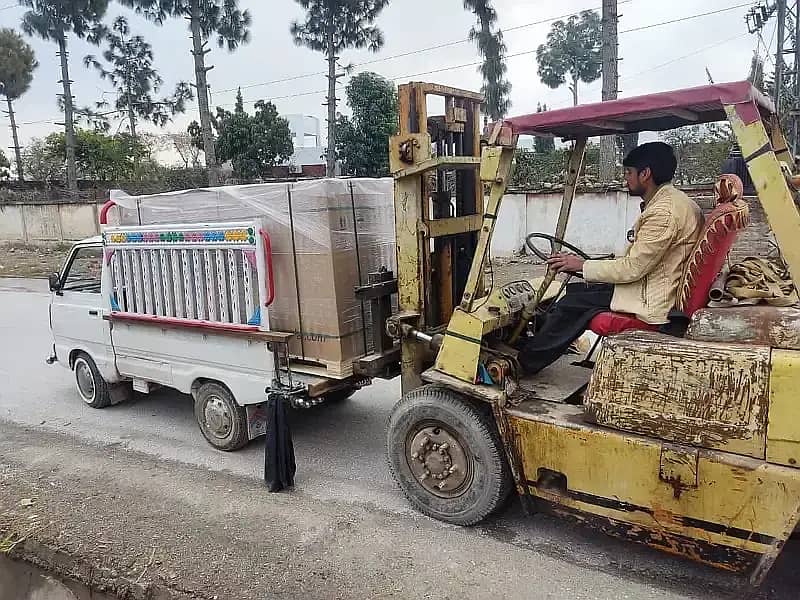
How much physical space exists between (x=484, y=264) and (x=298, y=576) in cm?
203

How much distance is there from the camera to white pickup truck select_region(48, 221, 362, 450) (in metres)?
4.81

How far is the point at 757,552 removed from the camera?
117 inches

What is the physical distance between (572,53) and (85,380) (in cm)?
5673

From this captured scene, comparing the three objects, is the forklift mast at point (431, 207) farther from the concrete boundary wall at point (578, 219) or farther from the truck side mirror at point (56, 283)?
the concrete boundary wall at point (578, 219)

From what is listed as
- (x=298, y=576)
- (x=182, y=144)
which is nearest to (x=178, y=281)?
(x=298, y=576)

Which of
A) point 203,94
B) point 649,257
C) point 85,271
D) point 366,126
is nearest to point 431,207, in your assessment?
point 649,257

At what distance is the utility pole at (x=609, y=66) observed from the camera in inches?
620

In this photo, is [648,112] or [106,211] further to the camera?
[106,211]

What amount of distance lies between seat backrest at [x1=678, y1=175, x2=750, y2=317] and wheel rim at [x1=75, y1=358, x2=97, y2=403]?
552cm

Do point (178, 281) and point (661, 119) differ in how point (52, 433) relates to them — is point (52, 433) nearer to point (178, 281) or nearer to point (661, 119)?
point (178, 281)

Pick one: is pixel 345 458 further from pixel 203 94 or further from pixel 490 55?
pixel 490 55

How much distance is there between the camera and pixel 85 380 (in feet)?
21.6

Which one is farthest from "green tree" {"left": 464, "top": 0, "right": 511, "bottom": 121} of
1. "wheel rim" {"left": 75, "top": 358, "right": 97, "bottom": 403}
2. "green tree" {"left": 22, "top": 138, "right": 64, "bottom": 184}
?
"wheel rim" {"left": 75, "top": 358, "right": 97, "bottom": 403}

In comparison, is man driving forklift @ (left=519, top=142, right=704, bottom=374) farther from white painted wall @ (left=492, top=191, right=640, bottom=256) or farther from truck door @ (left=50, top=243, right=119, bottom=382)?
white painted wall @ (left=492, top=191, right=640, bottom=256)
